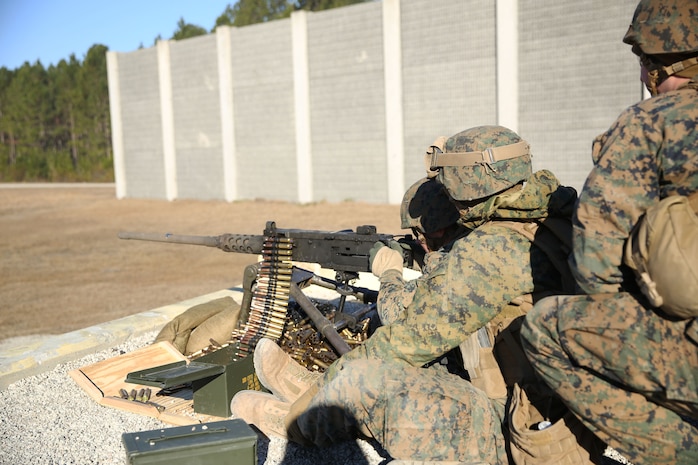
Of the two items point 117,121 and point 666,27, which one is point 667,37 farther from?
point 117,121

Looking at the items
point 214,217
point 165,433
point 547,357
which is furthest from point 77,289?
point 214,217

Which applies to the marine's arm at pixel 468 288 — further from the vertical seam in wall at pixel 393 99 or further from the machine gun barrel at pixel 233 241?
the vertical seam in wall at pixel 393 99

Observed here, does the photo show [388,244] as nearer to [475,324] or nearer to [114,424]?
[475,324]

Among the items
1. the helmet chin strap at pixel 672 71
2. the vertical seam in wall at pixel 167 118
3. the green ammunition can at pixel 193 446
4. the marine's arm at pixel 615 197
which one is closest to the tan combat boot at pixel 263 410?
the green ammunition can at pixel 193 446

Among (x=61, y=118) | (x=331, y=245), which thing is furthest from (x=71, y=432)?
(x=61, y=118)

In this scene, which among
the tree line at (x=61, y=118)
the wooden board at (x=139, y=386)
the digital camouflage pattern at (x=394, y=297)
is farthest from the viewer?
the tree line at (x=61, y=118)

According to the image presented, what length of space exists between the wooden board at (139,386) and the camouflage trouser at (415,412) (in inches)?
62.7

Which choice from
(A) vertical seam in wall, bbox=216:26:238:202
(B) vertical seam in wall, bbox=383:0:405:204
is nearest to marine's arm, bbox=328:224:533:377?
(B) vertical seam in wall, bbox=383:0:405:204

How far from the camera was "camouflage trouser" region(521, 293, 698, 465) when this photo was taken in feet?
8.19

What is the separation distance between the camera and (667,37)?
266 centimetres

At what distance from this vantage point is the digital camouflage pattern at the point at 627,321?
97.6 inches

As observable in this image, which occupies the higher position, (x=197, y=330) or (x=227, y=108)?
(x=227, y=108)

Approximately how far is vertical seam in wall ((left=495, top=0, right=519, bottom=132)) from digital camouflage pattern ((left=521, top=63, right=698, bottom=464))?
18.4 meters

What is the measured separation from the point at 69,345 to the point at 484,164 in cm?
450
